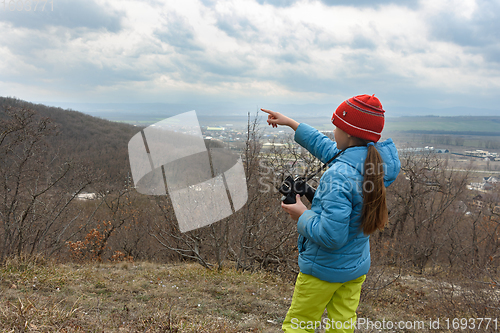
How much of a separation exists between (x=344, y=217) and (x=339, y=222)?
42mm

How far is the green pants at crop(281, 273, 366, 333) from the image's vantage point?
200 centimetres

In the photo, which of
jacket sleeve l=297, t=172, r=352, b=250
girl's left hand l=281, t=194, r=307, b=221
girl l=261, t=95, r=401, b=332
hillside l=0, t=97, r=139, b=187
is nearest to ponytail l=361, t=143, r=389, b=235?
girl l=261, t=95, r=401, b=332

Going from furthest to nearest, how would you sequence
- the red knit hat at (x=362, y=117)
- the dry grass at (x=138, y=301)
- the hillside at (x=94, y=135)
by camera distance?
the hillside at (x=94, y=135), the dry grass at (x=138, y=301), the red knit hat at (x=362, y=117)

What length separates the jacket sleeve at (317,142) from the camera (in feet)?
7.73

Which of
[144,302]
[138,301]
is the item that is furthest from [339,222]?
[138,301]

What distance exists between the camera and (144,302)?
4539 mm

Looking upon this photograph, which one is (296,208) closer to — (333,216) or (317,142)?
(333,216)

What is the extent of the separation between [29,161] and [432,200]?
2578 centimetres

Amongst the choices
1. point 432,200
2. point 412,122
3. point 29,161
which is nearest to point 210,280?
point 29,161

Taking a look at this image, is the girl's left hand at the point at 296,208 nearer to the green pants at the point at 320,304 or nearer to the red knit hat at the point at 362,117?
the green pants at the point at 320,304

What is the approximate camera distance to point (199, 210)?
7.16 m

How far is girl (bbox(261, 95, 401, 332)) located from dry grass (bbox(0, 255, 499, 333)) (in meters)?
1.76

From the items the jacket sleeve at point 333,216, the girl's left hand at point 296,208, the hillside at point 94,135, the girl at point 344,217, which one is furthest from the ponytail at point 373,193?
the hillside at point 94,135

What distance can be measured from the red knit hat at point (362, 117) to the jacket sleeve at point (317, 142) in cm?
34
